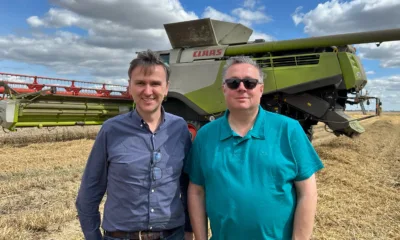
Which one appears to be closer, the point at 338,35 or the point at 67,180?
the point at 67,180

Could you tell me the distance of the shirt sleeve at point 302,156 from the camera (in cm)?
173

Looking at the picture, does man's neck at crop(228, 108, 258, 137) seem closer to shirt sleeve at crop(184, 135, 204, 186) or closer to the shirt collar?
the shirt collar

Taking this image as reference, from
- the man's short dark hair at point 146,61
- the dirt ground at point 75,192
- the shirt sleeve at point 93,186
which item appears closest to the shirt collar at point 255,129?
the man's short dark hair at point 146,61

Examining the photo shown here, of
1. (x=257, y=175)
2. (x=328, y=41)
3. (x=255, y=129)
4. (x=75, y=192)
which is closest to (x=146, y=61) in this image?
(x=255, y=129)

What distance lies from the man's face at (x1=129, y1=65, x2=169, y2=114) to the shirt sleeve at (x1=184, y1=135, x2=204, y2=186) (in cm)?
30

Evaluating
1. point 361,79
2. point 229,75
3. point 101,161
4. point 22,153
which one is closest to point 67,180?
point 22,153

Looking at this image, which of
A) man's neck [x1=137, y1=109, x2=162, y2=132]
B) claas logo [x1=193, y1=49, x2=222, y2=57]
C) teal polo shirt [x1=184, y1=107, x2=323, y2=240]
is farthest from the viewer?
claas logo [x1=193, y1=49, x2=222, y2=57]

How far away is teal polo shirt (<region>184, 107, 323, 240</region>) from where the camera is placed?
1.72m

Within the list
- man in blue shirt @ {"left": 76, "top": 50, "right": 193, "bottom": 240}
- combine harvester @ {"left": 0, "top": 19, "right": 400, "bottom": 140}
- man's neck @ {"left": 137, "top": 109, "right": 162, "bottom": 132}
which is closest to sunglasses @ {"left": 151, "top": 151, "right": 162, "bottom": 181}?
man in blue shirt @ {"left": 76, "top": 50, "right": 193, "bottom": 240}

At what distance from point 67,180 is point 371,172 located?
572 cm

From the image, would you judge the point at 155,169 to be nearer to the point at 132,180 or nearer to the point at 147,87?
the point at 132,180

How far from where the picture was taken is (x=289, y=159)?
1.74 metres

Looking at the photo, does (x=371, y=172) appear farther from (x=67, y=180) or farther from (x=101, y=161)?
(x=101, y=161)

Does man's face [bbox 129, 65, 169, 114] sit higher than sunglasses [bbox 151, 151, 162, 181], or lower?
higher
